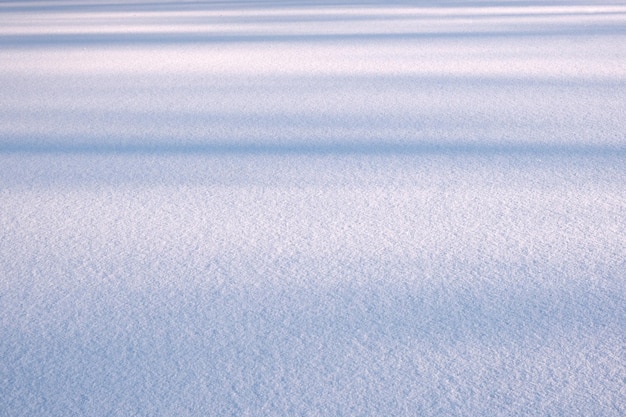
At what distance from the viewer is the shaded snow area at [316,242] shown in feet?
4.23

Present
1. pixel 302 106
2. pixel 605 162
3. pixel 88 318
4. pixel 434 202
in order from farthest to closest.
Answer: pixel 302 106, pixel 605 162, pixel 434 202, pixel 88 318

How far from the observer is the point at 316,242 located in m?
1.79

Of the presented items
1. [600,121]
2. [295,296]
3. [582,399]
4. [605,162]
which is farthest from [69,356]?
[600,121]

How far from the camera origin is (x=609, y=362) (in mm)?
1318

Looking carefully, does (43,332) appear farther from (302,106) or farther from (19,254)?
(302,106)

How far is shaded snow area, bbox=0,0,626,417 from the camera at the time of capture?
129cm

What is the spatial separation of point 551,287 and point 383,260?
0.40m

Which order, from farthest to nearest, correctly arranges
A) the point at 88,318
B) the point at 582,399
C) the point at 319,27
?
the point at 319,27 → the point at 88,318 → the point at 582,399

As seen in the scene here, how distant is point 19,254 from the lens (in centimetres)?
178

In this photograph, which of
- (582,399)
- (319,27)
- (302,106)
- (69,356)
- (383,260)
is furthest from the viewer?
(319,27)

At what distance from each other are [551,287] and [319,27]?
13.0 feet

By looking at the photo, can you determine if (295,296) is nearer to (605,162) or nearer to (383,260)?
(383,260)

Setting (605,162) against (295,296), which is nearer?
(295,296)

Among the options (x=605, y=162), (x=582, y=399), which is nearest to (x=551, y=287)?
(x=582, y=399)
